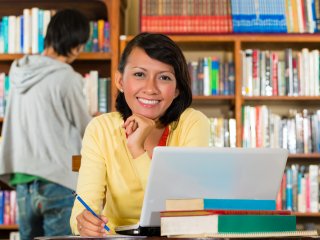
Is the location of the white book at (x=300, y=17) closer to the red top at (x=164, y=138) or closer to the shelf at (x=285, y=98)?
the shelf at (x=285, y=98)

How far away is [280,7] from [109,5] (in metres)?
0.98

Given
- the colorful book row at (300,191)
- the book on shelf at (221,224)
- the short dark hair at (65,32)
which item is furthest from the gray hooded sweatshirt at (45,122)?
the book on shelf at (221,224)

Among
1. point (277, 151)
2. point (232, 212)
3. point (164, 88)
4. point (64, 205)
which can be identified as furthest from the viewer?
point (64, 205)

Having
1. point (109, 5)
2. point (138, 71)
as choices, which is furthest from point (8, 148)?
point (138, 71)

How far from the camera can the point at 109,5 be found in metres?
3.70

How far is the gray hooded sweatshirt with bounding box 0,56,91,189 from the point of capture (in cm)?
281

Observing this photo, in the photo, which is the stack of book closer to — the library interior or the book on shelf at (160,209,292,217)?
the book on shelf at (160,209,292,217)

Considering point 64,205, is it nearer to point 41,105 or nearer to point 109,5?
point 41,105

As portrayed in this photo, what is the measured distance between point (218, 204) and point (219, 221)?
107 mm

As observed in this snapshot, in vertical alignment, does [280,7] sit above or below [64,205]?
above

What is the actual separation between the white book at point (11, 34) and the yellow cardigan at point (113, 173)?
2.18 meters

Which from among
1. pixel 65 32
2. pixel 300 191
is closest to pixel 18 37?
pixel 65 32

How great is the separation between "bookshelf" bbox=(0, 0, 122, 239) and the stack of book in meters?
2.53

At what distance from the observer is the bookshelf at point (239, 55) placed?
371cm
